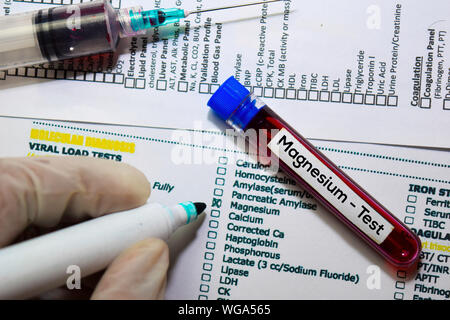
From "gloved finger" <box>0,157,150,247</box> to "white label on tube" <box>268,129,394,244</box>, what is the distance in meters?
0.21

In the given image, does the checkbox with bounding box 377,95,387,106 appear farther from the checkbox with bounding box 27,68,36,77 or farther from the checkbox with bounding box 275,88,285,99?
the checkbox with bounding box 27,68,36,77

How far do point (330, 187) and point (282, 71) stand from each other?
0.19 m

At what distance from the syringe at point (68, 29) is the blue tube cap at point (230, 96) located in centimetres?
13

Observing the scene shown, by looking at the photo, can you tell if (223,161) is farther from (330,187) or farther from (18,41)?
(18,41)

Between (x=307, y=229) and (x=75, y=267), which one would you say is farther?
(x=307, y=229)

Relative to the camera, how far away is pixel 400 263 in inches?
22.5

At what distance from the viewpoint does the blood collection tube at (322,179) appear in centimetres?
57

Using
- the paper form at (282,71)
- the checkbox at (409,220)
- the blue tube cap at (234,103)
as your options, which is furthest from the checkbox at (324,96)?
the checkbox at (409,220)

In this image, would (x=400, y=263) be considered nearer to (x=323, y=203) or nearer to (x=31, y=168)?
(x=323, y=203)

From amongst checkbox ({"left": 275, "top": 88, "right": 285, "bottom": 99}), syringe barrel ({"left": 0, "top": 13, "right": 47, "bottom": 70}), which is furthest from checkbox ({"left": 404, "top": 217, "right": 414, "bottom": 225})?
syringe barrel ({"left": 0, "top": 13, "right": 47, "bottom": 70})

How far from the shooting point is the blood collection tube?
1.86ft

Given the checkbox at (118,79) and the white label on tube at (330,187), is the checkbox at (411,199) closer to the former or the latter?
the white label on tube at (330,187)
